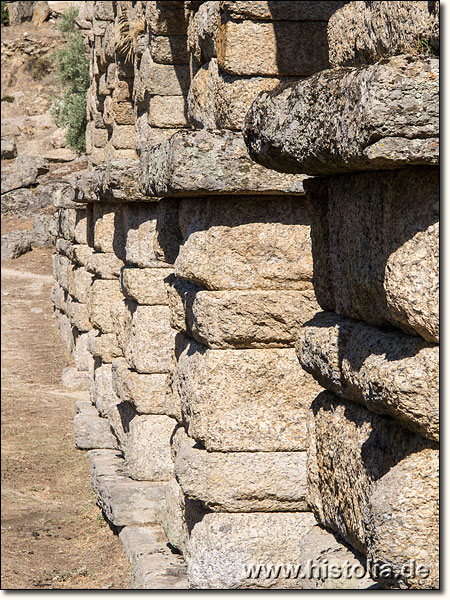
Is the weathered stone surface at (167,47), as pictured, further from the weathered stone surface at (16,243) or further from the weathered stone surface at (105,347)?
the weathered stone surface at (16,243)

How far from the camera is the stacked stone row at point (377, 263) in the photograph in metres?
2.34

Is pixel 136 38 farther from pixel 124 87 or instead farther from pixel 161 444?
pixel 161 444

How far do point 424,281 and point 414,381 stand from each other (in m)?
0.28

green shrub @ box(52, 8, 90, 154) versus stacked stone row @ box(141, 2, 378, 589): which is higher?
green shrub @ box(52, 8, 90, 154)

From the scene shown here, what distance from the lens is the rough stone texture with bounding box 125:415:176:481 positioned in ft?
25.7

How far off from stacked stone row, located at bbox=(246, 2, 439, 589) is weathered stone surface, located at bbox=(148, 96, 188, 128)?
15.1 feet

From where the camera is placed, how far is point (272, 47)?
5102mm

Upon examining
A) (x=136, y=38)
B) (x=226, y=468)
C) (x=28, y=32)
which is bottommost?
(x=226, y=468)

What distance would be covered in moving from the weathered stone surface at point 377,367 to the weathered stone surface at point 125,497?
4305 millimetres

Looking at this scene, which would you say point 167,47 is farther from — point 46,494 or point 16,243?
point 16,243

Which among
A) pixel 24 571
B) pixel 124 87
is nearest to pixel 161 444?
pixel 24 571

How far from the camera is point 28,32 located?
4456cm

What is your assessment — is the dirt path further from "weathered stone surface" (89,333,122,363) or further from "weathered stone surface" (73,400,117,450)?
"weathered stone surface" (89,333,122,363)

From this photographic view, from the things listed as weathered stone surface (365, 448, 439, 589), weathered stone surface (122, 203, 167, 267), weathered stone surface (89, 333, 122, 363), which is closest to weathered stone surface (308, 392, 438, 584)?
weathered stone surface (365, 448, 439, 589)
